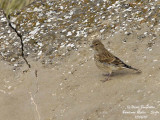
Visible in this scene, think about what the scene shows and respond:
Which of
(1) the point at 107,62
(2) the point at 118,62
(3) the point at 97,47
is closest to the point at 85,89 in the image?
(1) the point at 107,62

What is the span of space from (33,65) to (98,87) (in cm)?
211

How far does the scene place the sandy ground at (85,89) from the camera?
6.60m

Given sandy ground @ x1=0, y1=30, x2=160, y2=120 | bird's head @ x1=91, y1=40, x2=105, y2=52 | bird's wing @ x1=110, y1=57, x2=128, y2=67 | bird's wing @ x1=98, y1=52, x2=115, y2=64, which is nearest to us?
sandy ground @ x1=0, y1=30, x2=160, y2=120

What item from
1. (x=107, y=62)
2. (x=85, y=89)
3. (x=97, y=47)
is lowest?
(x=85, y=89)

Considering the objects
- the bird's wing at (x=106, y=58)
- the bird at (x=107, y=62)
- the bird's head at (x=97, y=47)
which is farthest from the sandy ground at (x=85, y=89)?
the bird's head at (x=97, y=47)

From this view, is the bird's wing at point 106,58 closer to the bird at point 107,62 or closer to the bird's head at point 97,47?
the bird at point 107,62

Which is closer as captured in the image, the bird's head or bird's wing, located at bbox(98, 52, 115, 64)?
bird's wing, located at bbox(98, 52, 115, 64)

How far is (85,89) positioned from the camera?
7574 mm

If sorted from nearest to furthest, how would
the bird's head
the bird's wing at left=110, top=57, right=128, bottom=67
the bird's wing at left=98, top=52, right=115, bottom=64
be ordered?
1. the bird's wing at left=110, top=57, right=128, bottom=67
2. the bird's wing at left=98, top=52, right=115, bottom=64
3. the bird's head

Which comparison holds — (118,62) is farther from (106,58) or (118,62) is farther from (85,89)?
(85,89)

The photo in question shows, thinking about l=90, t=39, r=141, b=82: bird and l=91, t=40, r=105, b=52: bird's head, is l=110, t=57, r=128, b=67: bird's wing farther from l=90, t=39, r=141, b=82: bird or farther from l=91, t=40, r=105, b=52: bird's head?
l=91, t=40, r=105, b=52: bird's head

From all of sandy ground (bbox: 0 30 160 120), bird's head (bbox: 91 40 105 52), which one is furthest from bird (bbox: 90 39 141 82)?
sandy ground (bbox: 0 30 160 120)

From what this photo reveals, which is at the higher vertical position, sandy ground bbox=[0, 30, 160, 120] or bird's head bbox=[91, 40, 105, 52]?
bird's head bbox=[91, 40, 105, 52]

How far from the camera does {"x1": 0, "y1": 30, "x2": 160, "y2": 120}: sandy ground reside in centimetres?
660
